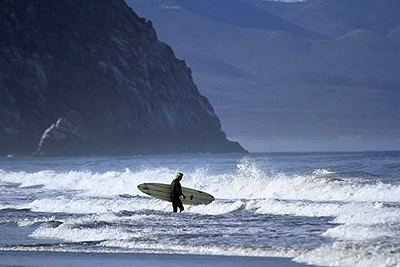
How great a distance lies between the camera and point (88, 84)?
5733 inches

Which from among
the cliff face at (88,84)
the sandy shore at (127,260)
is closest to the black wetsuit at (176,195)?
the sandy shore at (127,260)

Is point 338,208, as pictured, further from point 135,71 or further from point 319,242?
point 135,71

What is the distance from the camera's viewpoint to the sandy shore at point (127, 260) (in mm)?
20484

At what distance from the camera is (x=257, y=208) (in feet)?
108

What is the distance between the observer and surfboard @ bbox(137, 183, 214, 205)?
3497 cm

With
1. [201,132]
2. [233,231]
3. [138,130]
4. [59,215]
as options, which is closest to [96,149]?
[138,130]

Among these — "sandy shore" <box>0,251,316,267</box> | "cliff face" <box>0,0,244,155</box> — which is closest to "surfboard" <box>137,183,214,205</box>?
"sandy shore" <box>0,251,316,267</box>

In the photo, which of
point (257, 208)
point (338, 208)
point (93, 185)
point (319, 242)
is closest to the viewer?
point (319, 242)

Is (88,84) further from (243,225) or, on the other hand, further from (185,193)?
(243,225)

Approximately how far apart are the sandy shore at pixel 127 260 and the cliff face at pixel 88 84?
115 meters

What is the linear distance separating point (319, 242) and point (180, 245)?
11.4 feet

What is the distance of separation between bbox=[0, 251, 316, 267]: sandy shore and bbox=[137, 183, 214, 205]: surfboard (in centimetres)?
1254

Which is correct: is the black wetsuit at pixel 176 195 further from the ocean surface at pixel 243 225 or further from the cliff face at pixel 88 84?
the cliff face at pixel 88 84

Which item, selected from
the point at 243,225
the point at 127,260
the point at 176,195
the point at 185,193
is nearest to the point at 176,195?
the point at 176,195
